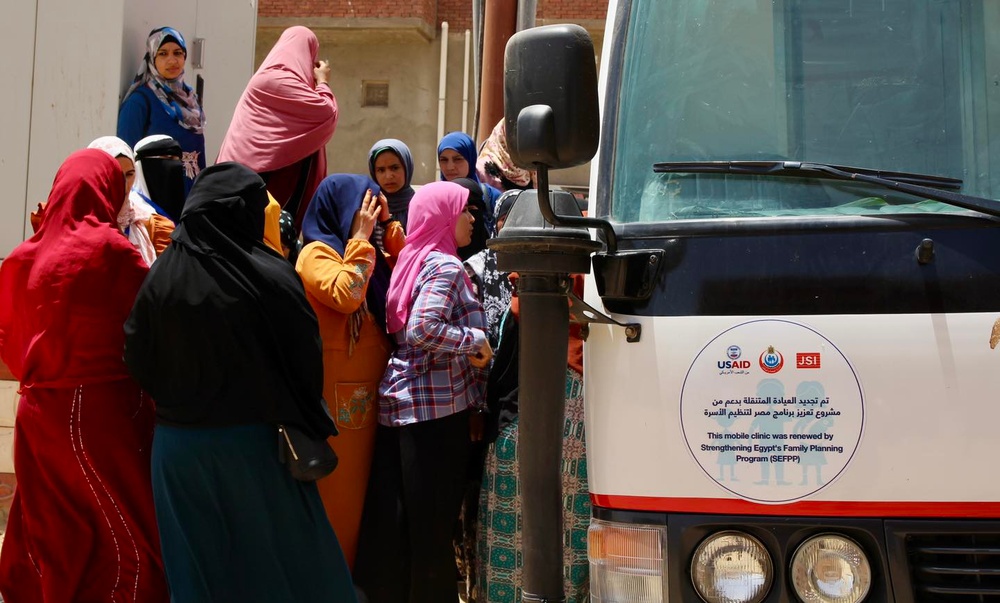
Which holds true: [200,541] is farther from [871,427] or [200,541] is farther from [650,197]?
[871,427]

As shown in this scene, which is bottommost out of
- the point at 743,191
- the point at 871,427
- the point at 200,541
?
the point at 200,541

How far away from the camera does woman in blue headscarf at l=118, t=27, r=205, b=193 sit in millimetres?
6227

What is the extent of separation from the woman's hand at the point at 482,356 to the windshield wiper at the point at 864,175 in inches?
72.2

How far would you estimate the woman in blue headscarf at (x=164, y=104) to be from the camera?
623cm

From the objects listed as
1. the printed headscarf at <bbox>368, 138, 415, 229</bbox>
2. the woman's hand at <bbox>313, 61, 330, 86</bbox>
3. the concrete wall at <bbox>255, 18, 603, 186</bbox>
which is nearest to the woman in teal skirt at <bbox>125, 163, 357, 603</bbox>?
the printed headscarf at <bbox>368, 138, 415, 229</bbox>

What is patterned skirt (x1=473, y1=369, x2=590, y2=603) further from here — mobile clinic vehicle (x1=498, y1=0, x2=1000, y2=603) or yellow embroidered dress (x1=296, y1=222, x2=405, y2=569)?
mobile clinic vehicle (x1=498, y1=0, x2=1000, y2=603)

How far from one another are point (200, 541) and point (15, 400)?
10.4 feet

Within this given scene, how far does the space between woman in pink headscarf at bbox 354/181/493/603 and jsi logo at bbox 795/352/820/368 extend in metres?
2.06

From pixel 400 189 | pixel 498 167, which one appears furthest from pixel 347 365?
pixel 498 167

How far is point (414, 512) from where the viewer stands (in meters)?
4.24

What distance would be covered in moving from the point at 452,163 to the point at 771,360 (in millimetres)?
3643

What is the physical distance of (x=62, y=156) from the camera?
645 centimetres

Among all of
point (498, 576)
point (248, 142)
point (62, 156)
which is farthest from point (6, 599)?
point (62, 156)

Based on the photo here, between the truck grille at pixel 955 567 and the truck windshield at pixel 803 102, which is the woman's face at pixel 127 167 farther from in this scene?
the truck grille at pixel 955 567
